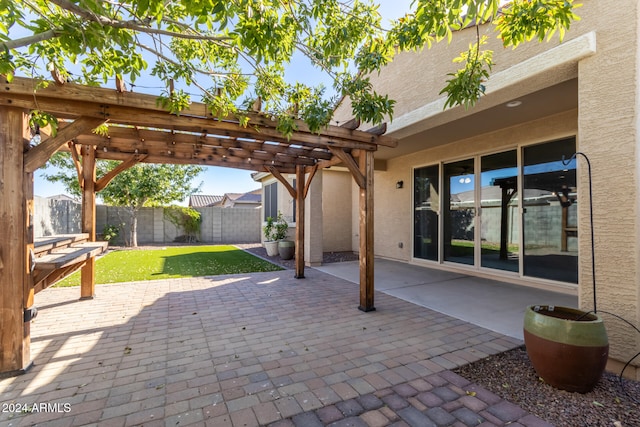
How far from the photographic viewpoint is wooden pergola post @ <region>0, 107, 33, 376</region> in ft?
8.70

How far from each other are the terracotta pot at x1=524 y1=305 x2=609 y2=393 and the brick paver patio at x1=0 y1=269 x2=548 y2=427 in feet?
1.77

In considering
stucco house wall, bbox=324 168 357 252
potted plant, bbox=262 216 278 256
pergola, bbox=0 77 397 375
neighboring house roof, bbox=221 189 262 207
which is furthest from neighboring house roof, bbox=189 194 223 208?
pergola, bbox=0 77 397 375

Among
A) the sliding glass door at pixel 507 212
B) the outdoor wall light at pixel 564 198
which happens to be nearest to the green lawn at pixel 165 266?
the sliding glass door at pixel 507 212

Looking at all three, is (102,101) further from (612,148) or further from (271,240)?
(271,240)

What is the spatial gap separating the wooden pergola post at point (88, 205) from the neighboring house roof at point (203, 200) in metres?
26.7

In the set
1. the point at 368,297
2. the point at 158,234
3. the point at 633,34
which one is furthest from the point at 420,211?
the point at 158,234

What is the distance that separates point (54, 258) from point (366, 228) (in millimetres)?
3810

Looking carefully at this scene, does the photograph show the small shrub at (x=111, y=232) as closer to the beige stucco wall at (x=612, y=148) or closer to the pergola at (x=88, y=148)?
the pergola at (x=88, y=148)

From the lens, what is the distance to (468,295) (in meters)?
5.12

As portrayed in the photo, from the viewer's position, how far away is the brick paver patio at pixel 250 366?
2.15 metres

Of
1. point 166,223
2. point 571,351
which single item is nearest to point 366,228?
point 571,351

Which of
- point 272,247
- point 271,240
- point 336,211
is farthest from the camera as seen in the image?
point 336,211

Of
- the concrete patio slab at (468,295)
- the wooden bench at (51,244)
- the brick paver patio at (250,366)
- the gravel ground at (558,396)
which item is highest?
the wooden bench at (51,244)

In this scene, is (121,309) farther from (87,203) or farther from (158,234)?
(158,234)
